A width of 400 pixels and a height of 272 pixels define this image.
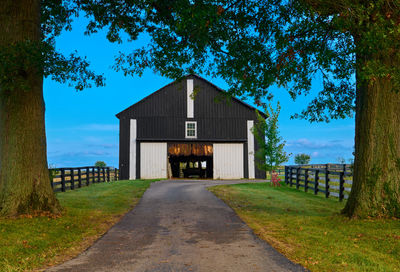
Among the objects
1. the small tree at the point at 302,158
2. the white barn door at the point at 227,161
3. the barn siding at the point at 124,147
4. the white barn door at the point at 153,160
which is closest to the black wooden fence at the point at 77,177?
the barn siding at the point at 124,147

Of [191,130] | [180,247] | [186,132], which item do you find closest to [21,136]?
[180,247]

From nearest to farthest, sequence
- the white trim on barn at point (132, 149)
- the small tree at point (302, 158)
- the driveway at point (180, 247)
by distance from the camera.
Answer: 1. the driveway at point (180, 247)
2. the white trim on barn at point (132, 149)
3. the small tree at point (302, 158)

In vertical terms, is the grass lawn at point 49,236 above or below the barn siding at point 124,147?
below

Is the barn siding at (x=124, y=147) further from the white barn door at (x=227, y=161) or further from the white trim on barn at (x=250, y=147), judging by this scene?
the white trim on barn at (x=250, y=147)

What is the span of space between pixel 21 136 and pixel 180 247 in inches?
263

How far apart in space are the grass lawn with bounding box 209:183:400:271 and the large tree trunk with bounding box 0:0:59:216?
6727mm

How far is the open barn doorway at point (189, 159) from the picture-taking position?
33156 millimetres

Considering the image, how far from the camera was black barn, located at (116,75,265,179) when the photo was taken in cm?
3276

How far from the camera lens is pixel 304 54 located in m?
12.0

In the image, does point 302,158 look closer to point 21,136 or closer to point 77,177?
point 77,177

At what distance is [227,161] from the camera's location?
33.4 metres

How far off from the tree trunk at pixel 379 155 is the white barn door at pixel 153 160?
23450mm

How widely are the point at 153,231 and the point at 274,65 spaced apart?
741 cm

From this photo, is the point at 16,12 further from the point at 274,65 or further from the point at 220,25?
the point at 274,65
